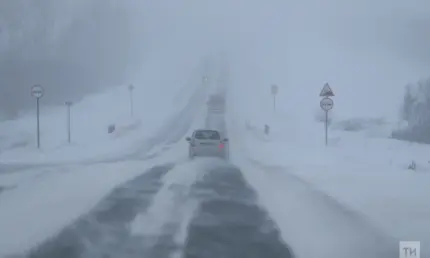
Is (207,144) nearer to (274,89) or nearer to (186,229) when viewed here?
(274,89)

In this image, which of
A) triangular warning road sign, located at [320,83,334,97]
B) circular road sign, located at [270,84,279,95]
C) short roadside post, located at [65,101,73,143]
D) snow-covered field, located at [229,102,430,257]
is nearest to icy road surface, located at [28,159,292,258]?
snow-covered field, located at [229,102,430,257]

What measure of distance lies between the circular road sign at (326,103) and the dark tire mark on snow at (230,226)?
1.31 m

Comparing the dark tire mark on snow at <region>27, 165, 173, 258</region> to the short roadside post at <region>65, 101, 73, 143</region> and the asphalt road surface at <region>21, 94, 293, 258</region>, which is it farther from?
the short roadside post at <region>65, 101, 73, 143</region>

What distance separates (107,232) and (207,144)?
2.86 m

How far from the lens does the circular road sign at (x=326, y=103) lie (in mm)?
7406

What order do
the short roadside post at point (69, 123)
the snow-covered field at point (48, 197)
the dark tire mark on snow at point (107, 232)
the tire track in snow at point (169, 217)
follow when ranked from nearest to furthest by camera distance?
the dark tire mark on snow at point (107, 232), the tire track in snow at point (169, 217), the snow-covered field at point (48, 197), the short roadside post at point (69, 123)

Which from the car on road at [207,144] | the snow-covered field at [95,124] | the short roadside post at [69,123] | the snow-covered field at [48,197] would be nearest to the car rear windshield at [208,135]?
the car on road at [207,144]

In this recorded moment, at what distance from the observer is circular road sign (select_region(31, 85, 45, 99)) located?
280 inches

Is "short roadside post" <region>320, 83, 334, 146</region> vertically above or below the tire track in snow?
above

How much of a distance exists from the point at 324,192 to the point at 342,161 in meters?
0.76

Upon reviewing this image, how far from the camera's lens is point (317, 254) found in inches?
224

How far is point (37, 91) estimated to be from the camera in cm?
715

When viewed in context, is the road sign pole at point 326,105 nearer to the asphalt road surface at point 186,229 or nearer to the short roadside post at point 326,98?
the short roadside post at point 326,98

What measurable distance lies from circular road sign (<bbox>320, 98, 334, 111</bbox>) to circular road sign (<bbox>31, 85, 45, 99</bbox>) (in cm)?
309
